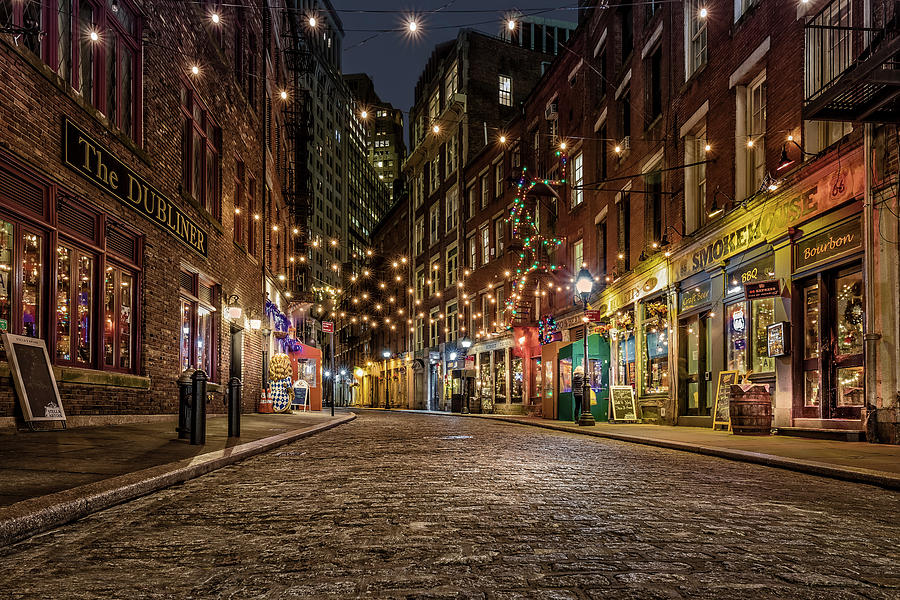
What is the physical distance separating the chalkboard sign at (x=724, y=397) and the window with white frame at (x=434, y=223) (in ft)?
104

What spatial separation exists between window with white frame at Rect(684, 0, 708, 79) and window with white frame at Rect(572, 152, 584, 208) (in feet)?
27.3

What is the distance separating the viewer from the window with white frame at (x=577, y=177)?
91.6 feet

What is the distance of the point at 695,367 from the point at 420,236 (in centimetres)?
3320

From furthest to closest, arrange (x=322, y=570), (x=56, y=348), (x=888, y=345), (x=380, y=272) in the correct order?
(x=380, y=272) → (x=888, y=345) → (x=56, y=348) → (x=322, y=570)

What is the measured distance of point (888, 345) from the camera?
38.2ft

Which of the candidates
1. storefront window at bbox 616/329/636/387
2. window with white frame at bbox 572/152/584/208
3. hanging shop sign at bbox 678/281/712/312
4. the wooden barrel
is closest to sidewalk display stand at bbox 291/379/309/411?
storefront window at bbox 616/329/636/387

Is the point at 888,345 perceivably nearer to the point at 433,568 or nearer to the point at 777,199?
the point at 777,199

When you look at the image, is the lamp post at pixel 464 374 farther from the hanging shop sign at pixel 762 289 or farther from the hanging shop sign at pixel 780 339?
the hanging shop sign at pixel 780 339

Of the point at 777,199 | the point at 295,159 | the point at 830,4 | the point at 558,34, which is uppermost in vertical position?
the point at 558,34

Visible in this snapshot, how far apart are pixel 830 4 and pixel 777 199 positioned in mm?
3604

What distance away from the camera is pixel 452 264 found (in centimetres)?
4447

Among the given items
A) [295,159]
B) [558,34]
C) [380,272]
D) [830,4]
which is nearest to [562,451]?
[830,4]

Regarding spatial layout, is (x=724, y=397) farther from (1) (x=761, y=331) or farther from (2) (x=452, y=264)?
(2) (x=452, y=264)

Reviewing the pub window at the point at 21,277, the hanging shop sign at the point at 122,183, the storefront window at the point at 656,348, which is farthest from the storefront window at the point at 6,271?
the storefront window at the point at 656,348
